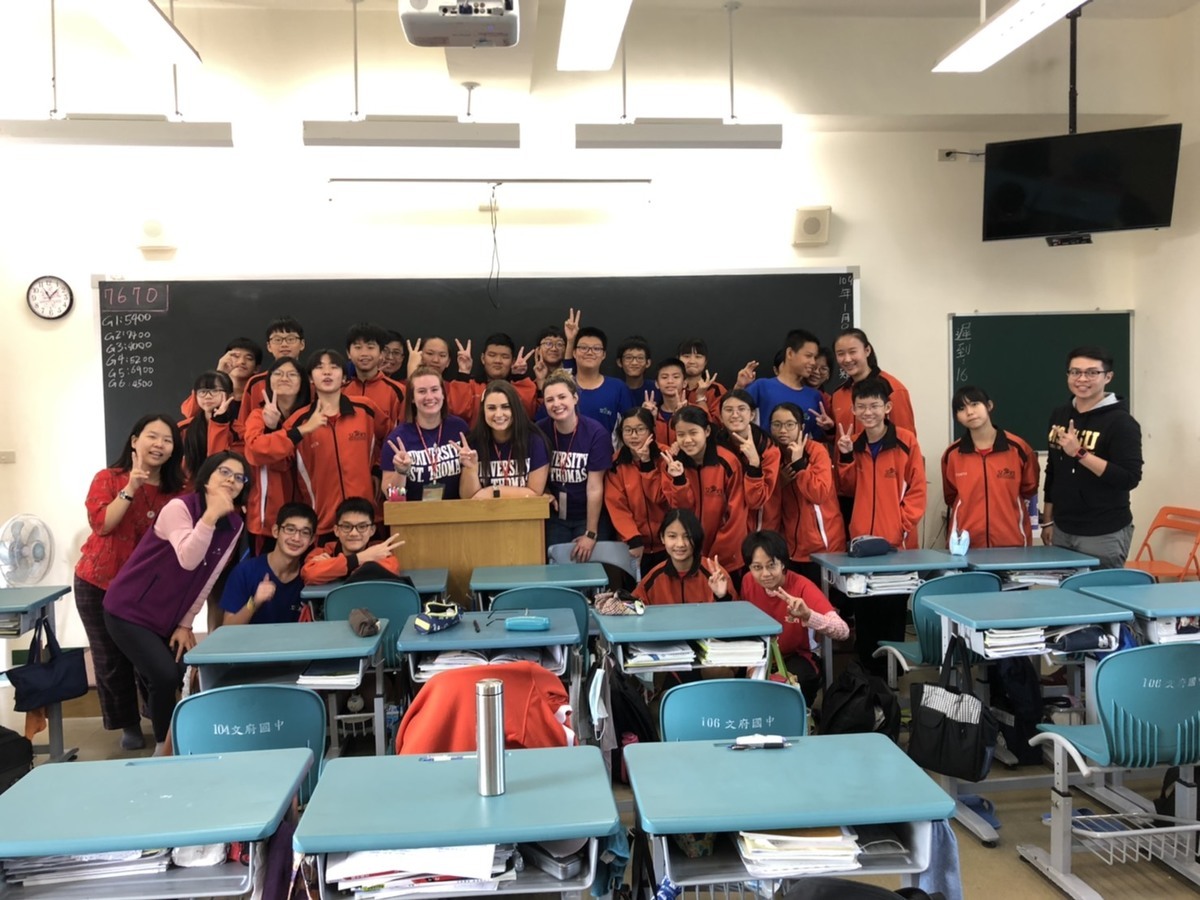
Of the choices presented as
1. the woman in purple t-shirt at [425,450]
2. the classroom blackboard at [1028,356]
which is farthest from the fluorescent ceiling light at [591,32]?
the classroom blackboard at [1028,356]

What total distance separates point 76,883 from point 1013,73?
6.56m

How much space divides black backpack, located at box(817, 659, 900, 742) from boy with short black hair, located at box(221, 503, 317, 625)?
230 cm

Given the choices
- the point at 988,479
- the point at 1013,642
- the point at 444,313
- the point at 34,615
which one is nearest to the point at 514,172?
the point at 444,313

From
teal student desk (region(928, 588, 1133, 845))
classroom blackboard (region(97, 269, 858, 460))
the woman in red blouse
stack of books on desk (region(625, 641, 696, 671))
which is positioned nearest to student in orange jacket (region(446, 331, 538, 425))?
classroom blackboard (region(97, 269, 858, 460))

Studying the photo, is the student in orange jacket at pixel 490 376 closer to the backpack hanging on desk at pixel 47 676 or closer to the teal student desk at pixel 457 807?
the backpack hanging on desk at pixel 47 676

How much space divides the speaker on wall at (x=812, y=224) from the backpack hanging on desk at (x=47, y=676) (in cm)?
489

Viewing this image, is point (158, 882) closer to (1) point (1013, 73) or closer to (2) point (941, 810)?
(2) point (941, 810)

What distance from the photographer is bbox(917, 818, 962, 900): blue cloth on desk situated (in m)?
1.76

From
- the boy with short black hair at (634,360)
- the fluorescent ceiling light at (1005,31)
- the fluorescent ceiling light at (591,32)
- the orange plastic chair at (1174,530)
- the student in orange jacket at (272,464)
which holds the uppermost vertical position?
the fluorescent ceiling light at (591,32)

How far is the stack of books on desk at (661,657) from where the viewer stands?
9.64ft

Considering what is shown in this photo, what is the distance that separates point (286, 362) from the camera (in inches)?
171

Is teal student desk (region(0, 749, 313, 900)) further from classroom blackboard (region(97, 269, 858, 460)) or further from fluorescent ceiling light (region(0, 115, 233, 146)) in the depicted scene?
classroom blackboard (region(97, 269, 858, 460))

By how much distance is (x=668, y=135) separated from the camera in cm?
482

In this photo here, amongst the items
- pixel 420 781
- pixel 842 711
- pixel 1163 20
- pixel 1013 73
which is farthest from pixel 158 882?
pixel 1163 20
